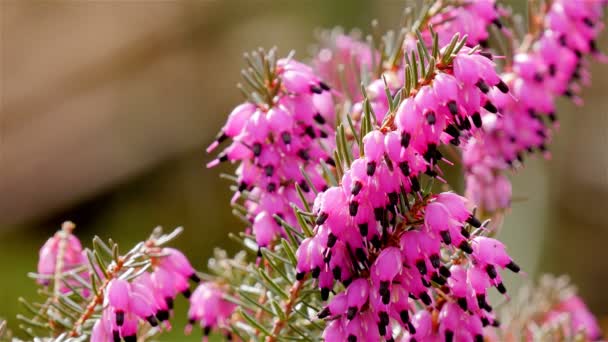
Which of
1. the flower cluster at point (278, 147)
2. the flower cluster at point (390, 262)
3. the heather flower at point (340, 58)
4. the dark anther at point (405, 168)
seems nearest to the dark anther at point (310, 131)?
the flower cluster at point (278, 147)

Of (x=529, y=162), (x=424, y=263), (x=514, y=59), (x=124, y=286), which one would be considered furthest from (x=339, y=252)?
(x=529, y=162)

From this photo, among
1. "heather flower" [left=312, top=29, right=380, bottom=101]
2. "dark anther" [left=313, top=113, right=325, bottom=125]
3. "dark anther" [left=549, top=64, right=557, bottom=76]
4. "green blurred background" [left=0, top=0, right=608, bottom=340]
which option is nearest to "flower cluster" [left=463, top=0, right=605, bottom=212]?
"dark anther" [left=549, top=64, right=557, bottom=76]

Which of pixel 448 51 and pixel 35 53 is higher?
pixel 35 53

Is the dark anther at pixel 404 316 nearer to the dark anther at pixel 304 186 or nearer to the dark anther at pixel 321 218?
the dark anther at pixel 321 218

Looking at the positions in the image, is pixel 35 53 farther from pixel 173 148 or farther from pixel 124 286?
pixel 124 286

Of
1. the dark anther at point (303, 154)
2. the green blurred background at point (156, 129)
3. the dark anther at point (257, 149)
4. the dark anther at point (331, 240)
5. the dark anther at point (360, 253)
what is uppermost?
the green blurred background at point (156, 129)

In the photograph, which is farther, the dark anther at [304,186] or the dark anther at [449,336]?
the dark anther at [304,186]
